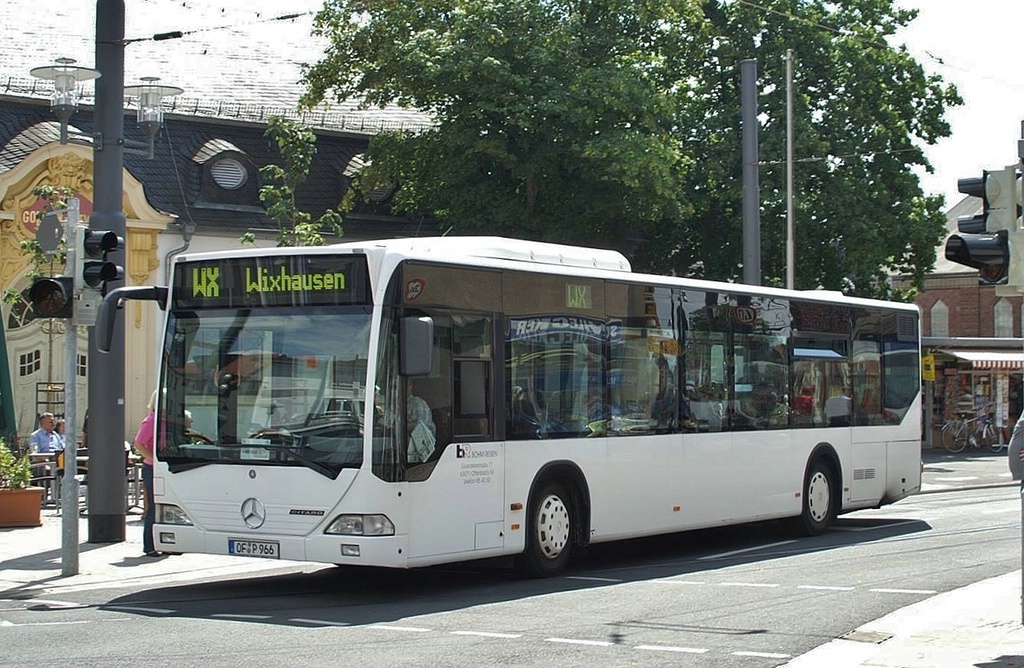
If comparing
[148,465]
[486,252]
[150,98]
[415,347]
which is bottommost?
[148,465]

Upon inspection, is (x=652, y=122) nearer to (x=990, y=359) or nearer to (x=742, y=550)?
(x=742, y=550)

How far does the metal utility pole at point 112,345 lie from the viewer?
1623 centimetres

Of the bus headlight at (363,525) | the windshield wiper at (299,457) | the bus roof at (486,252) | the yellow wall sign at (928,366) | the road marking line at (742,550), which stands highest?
the bus roof at (486,252)

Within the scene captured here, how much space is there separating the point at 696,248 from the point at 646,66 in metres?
7.73

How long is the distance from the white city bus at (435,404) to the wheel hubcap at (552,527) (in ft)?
0.07

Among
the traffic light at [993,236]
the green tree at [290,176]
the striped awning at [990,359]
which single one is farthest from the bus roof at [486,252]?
the striped awning at [990,359]

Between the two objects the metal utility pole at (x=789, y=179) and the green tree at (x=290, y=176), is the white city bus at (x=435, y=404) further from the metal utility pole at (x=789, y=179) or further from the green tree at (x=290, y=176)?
the metal utility pole at (x=789, y=179)

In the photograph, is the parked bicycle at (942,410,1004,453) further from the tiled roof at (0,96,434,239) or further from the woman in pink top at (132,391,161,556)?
the woman in pink top at (132,391,161,556)

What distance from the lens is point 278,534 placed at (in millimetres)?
12352

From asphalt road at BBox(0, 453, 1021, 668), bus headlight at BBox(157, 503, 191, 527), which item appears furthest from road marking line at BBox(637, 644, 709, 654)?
bus headlight at BBox(157, 503, 191, 527)

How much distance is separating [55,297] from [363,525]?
387 cm

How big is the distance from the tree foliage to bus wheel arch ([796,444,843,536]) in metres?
13.2

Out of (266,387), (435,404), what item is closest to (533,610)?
(435,404)

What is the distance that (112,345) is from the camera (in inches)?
632
